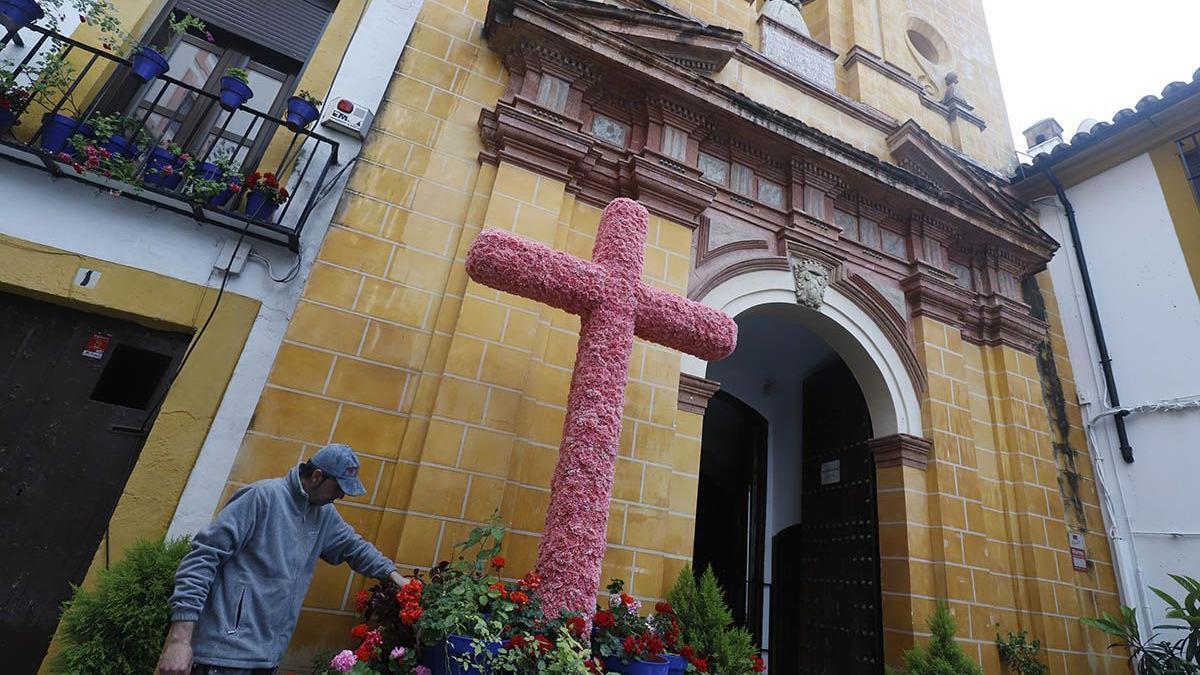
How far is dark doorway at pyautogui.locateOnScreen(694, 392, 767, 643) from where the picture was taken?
21.1ft

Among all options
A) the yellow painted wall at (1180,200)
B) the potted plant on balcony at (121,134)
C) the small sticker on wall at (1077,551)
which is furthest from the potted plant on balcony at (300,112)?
the yellow painted wall at (1180,200)

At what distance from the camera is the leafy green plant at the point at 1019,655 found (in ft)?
15.0

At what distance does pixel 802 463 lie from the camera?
6395 mm

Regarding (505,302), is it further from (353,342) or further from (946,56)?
(946,56)

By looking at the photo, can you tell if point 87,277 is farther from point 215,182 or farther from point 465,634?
point 465,634

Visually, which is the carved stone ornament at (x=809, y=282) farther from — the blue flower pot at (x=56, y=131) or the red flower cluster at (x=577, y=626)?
the blue flower pot at (x=56, y=131)

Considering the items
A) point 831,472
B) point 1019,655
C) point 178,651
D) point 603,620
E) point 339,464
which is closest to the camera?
point 178,651

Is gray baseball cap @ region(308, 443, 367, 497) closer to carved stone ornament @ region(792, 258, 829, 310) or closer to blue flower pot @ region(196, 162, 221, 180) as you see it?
blue flower pot @ region(196, 162, 221, 180)

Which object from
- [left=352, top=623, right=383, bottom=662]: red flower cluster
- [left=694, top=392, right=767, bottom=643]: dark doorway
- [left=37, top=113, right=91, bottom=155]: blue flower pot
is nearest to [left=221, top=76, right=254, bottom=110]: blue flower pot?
[left=37, top=113, right=91, bottom=155]: blue flower pot

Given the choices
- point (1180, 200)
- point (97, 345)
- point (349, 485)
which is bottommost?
point (349, 485)

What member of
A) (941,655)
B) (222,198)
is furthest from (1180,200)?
(222,198)

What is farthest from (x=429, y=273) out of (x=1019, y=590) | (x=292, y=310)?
(x=1019, y=590)

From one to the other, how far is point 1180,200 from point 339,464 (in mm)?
8096

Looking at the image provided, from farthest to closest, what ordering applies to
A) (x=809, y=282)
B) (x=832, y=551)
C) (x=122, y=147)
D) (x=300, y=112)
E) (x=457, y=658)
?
(x=832, y=551) < (x=809, y=282) < (x=300, y=112) < (x=122, y=147) < (x=457, y=658)
